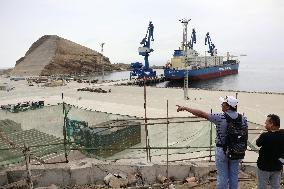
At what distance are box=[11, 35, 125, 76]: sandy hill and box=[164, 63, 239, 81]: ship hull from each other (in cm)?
6274

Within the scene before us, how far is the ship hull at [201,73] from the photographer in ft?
237

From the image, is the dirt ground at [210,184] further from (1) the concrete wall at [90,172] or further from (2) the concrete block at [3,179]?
(2) the concrete block at [3,179]

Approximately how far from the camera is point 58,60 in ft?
439

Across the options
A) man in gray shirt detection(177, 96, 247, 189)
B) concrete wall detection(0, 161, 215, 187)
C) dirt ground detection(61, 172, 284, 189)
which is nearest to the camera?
man in gray shirt detection(177, 96, 247, 189)

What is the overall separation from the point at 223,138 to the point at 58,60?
135m

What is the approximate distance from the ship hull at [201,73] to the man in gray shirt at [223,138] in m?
64.6

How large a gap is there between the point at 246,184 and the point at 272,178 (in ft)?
6.33

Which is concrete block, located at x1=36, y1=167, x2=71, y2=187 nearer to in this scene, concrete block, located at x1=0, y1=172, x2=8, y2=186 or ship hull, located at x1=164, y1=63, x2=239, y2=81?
concrete block, located at x1=0, y1=172, x2=8, y2=186

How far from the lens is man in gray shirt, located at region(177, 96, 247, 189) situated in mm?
5113

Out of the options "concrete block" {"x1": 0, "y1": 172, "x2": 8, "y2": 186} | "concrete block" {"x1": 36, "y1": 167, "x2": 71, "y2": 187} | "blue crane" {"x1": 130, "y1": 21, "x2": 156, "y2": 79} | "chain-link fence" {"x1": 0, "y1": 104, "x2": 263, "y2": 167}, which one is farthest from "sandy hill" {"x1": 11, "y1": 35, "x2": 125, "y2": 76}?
"concrete block" {"x1": 36, "y1": 167, "x2": 71, "y2": 187}

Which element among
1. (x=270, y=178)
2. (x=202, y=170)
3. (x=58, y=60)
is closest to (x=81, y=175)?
(x=202, y=170)

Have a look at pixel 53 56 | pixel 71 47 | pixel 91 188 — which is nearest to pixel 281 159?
pixel 91 188

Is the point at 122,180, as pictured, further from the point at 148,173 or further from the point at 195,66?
the point at 195,66

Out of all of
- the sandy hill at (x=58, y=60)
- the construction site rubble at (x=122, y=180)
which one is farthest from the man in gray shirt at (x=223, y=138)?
the sandy hill at (x=58, y=60)
